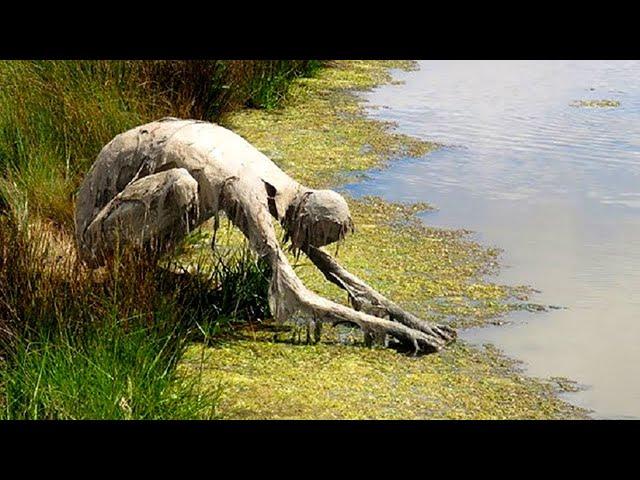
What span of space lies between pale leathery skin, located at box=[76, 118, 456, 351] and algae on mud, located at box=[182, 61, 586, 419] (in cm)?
17

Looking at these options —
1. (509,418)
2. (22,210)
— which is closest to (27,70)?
(22,210)

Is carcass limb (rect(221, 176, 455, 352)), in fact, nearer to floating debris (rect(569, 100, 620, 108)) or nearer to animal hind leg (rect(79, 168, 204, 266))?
animal hind leg (rect(79, 168, 204, 266))

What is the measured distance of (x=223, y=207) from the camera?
4844 mm

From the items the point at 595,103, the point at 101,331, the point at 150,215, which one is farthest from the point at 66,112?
the point at 595,103

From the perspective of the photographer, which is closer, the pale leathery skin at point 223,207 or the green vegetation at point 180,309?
the green vegetation at point 180,309

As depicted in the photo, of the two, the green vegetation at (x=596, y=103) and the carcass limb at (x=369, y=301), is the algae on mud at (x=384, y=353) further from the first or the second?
the green vegetation at (x=596, y=103)

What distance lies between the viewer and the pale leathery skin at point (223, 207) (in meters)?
4.73

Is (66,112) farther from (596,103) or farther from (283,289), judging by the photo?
(596,103)

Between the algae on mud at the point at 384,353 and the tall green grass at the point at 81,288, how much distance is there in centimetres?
19

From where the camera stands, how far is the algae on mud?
4.30m

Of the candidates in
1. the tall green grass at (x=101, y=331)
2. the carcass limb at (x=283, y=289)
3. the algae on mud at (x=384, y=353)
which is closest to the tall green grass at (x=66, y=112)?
the algae on mud at (x=384, y=353)

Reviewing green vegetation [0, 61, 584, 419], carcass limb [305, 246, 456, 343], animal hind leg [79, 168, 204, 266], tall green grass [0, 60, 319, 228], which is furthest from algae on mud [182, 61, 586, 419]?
tall green grass [0, 60, 319, 228]

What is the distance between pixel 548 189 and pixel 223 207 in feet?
10.3
